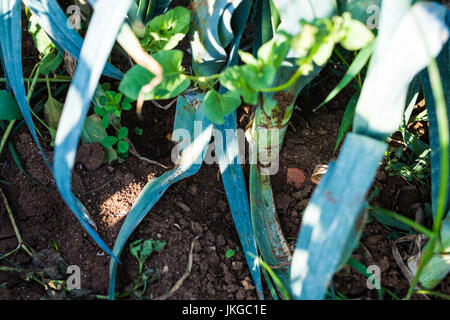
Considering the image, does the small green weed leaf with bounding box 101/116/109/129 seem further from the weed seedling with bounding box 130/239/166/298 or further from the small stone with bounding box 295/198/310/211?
the small stone with bounding box 295/198/310/211

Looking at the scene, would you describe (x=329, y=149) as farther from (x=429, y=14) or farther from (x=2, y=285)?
(x=2, y=285)

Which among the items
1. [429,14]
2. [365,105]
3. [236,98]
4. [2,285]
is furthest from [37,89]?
[429,14]

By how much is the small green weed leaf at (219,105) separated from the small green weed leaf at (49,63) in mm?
558

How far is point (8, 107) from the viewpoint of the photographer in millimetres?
1096

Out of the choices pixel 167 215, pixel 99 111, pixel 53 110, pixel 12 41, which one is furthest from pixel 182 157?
pixel 12 41

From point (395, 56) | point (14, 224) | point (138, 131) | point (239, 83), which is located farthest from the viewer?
point (138, 131)

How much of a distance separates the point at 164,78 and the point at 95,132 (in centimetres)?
41

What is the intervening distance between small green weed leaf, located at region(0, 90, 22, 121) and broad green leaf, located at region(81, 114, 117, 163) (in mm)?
198

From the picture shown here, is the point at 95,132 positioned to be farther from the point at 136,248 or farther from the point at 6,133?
the point at 136,248

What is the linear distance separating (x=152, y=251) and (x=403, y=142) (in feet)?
2.68

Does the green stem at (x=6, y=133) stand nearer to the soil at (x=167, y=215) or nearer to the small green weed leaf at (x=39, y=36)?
the soil at (x=167, y=215)

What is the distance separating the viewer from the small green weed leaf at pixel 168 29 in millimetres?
915

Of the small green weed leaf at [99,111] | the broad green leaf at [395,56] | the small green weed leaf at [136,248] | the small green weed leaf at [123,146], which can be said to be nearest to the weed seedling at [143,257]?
the small green weed leaf at [136,248]

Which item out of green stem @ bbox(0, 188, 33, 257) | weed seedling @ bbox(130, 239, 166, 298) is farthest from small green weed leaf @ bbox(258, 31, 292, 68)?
green stem @ bbox(0, 188, 33, 257)
